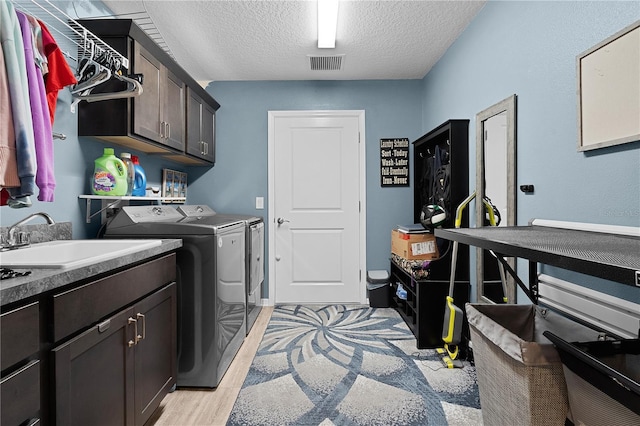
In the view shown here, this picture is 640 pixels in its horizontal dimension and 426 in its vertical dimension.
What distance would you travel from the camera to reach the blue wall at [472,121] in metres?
1.39

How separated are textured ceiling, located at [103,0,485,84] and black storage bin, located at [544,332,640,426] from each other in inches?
86.9

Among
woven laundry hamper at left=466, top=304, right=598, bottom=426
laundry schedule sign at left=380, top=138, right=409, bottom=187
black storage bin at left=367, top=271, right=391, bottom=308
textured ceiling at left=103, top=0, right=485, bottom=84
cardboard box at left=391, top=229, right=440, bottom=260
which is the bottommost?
black storage bin at left=367, top=271, right=391, bottom=308

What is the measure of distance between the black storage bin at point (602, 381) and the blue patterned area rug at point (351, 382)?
85cm

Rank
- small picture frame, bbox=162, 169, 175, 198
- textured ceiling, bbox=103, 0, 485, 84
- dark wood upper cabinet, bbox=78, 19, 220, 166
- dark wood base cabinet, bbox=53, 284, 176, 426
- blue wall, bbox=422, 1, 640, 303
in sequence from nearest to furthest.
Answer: dark wood base cabinet, bbox=53, 284, 176, 426
blue wall, bbox=422, 1, 640, 303
dark wood upper cabinet, bbox=78, 19, 220, 166
textured ceiling, bbox=103, 0, 485, 84
small picture frame, bbox=162, 169, 175, 198

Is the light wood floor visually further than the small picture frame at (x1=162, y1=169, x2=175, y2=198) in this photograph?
No

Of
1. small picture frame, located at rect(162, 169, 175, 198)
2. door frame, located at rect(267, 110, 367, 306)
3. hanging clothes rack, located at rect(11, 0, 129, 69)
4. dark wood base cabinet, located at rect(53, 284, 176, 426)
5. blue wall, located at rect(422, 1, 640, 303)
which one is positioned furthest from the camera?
door frame, located at rect(267, 110, 367, 306)

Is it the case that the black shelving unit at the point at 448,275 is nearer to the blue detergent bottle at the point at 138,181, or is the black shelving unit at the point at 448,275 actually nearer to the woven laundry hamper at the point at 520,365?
the woven laundry hamper at the point at 520,365

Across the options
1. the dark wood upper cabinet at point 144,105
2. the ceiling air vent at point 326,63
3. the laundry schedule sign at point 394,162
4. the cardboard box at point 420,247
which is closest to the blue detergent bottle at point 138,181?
the dark wood upper cabinet at point 144,105

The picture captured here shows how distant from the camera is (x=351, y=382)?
209 centimetres

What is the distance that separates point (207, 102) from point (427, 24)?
2.07 meters

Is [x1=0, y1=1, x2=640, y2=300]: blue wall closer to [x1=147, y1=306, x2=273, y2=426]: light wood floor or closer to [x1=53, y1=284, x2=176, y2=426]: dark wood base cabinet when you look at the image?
[x1=53, y1=284, x2=176, y2=426]: dark wood base cabinet

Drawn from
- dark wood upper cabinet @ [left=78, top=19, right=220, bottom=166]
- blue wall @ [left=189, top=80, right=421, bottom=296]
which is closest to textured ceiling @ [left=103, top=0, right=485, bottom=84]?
blue wall @ [left=189, top=80, right=421, bottom=296]

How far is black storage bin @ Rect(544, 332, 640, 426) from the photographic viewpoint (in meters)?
0.83

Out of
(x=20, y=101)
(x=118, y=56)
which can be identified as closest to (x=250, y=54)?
(x=118, y=56)
